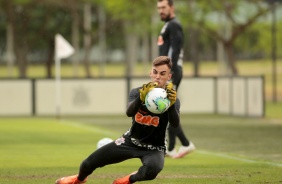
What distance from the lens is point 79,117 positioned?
3947 cm

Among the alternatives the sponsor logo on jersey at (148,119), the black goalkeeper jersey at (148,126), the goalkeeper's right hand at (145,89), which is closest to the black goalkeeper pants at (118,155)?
the black goalkeeper jersey at (148,126)

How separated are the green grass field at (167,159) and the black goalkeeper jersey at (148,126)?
1869mm

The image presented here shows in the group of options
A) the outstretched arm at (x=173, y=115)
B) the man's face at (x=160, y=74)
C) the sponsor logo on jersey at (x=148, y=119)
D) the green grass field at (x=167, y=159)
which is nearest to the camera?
the man's face at (x=160, y=74)

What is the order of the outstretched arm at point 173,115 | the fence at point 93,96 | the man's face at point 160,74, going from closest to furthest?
the man's face at point 160,74 < the outstretched arm at point 173,115 < the fence at point 93,96

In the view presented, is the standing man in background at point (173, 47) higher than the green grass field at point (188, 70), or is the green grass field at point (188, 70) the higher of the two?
the standing man in background at point (173, 47)

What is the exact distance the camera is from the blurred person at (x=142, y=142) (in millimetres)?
12148

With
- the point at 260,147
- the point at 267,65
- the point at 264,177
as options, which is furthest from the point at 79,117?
the point at 267,65

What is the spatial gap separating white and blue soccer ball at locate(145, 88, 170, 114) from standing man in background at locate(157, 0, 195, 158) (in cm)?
636

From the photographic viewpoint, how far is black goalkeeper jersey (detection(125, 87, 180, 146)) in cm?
1223

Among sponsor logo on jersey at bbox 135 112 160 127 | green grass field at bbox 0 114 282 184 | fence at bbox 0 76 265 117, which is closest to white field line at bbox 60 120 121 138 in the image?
green grass field at bbox 0 114 282 184

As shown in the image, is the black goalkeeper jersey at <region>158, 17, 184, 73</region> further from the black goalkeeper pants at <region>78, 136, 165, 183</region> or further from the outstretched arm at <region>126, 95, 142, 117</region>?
the outstretched arm at <region>126, 95, 142, 117</region>

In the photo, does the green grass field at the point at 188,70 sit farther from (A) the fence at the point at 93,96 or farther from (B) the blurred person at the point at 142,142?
(B) the blurred person at the point at 142,142

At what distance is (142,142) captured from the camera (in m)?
12.4

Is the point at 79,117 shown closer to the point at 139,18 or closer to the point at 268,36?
the point at 139,18
